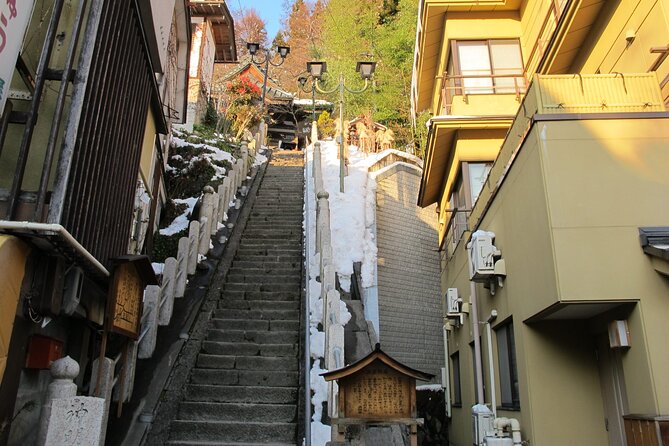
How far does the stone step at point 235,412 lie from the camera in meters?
7.93

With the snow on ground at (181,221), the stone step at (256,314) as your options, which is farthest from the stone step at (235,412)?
the snow on ground at (181,221)

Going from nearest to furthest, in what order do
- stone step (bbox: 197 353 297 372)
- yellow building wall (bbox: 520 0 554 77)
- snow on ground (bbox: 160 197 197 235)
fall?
stone step (bbox: 197 353 297 372) → yellow building wall (bbox: 520 0 554 77) → snow on ground (bbox: 160 197 197 235)

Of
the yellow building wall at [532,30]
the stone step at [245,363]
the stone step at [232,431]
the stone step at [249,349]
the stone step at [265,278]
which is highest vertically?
the yellow building wall at [532,30]

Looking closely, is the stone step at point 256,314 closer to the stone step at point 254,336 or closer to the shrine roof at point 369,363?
the stone step at point 254,336

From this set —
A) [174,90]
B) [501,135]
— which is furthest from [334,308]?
[174,90]

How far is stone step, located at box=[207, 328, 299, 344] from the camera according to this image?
32.2ft

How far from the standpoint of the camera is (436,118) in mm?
12602

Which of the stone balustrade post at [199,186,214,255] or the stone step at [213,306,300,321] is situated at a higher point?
the stone balustrade post at [199,186,214,255]

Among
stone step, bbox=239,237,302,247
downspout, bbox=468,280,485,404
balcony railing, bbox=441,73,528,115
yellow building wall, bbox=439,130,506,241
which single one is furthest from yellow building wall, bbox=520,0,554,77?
stone step, bbox=239,237,302,247

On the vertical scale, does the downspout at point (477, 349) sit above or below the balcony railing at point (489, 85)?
below

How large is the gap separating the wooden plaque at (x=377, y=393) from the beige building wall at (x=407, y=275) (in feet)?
36.8

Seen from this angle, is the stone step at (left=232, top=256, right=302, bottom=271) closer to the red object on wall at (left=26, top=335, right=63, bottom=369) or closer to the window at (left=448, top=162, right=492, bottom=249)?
the window at (left=448, top=162, right=492, bottom=249)

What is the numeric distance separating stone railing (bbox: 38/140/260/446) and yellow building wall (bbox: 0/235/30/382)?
0.63m

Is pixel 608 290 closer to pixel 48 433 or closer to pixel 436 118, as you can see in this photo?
pixel 48 433
